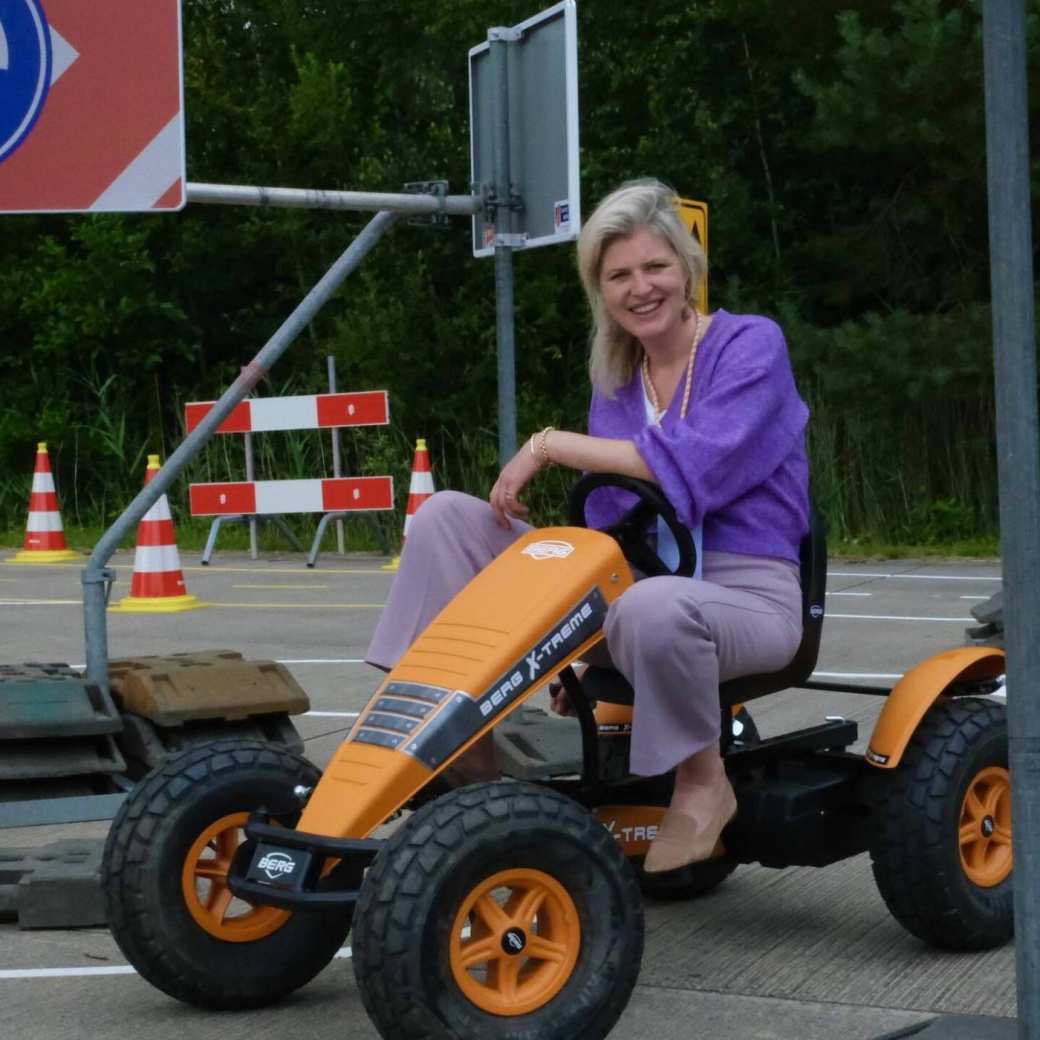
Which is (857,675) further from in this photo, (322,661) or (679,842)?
(679,842)

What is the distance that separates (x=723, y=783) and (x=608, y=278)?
1.04 m

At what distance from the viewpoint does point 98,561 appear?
5988 millimetres

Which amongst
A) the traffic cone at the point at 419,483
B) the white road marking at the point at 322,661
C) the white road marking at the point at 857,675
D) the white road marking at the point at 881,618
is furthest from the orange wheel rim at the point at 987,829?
the traffic cone at the point at 419,483

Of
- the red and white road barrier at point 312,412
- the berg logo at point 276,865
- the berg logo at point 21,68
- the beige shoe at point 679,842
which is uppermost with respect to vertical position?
the berg logo at point 21,68

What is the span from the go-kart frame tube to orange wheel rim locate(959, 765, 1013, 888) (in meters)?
2.64

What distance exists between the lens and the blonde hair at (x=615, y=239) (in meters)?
3.99

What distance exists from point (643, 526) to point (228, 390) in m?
2.57

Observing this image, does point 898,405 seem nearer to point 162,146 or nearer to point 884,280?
point 884,280

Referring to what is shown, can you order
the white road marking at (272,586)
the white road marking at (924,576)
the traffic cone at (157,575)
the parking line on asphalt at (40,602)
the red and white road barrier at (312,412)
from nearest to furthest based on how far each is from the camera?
1. the traffic cone at (157,575)
2. the parking line on asphalt at (40,602)
3. the white road marking at (924,576)
4. the white road marking at (272,586)
5. the red and white road barrier at (312,412)

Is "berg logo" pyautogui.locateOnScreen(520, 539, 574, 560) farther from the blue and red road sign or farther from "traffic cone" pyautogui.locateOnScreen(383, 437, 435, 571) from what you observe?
"traffic cone" pyautogui.locateOnScreen(383, 437, 435, 571)

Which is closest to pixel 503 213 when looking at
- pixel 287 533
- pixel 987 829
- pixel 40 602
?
pixel 987 829

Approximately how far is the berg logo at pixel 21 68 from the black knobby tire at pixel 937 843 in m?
3.01

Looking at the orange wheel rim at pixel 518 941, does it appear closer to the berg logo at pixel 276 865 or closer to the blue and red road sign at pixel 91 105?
the berg logo at pixel 276 865

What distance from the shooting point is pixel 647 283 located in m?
3.99
